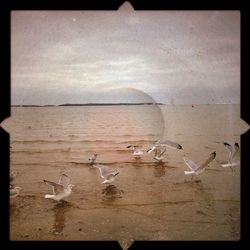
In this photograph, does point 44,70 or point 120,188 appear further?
point 120,188

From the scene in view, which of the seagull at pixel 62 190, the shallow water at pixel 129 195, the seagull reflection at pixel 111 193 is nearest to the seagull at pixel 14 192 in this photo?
the shallow water at pixel 129 195

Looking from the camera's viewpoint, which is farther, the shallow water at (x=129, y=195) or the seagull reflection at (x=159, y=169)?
the seagull reflection at (x=159, y=169)

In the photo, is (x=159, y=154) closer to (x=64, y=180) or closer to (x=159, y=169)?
(x=159, y=169)

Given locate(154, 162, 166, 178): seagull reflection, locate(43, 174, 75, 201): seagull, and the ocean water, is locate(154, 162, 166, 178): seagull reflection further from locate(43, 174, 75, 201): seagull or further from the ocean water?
locate(43, 174, 75, 201): seagull

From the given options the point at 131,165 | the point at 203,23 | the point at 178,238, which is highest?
the point at 203,23

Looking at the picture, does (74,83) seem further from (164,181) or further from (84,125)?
(84,125)

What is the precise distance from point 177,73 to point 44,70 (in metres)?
1.20

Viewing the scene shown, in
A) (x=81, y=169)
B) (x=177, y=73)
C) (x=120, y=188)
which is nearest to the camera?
(x=177, y=73)

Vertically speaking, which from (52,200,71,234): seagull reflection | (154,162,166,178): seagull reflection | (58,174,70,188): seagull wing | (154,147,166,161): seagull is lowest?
(52,200,71,234): seagull reflection

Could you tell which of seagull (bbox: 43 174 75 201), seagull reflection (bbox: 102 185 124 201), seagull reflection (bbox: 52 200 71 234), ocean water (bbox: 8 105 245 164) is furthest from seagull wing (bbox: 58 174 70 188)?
ocean water (bbox: 8 105 245 164)

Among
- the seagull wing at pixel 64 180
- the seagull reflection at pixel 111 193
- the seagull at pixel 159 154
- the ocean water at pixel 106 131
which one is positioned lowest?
the seagull reflection at pixel 111 193

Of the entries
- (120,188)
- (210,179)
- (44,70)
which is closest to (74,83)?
(44,70)

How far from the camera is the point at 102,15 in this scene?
2893mm

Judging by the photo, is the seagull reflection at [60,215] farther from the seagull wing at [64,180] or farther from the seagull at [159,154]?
the seagull at [159,154]
